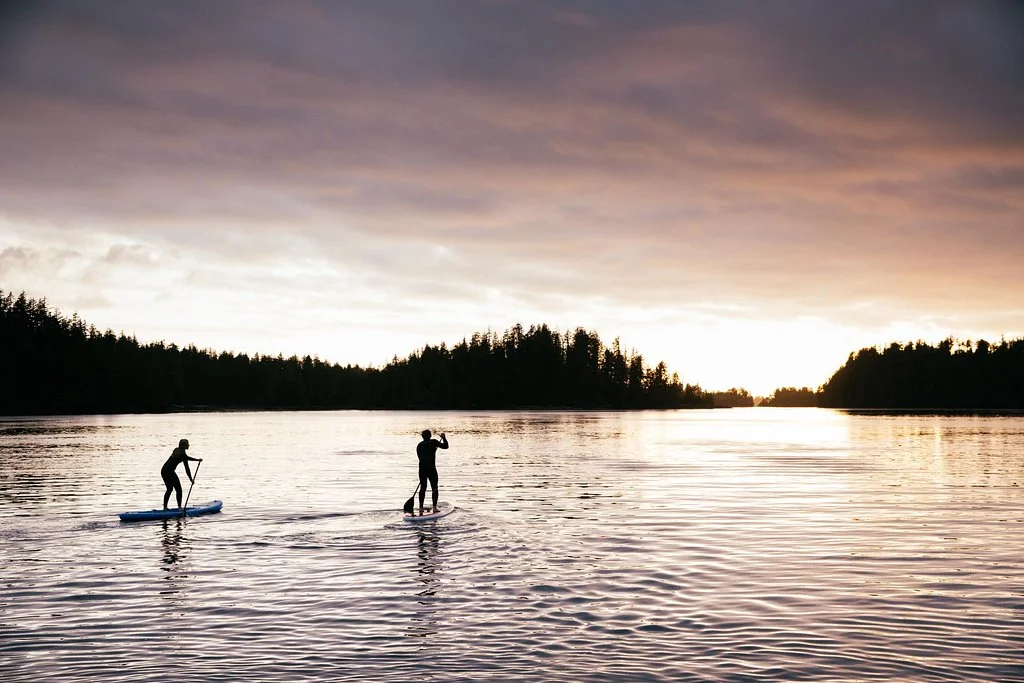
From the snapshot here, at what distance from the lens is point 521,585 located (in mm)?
19062

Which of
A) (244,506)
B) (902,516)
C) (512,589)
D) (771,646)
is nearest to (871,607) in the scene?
(771,646)

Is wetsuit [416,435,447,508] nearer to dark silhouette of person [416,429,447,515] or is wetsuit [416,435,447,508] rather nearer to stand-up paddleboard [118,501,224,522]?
dark silhouette of person [416,429,447,515]

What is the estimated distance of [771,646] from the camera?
14.3 metres

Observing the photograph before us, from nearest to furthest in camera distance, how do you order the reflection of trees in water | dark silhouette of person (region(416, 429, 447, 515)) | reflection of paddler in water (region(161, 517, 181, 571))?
the reflection of trees in water
reflection of paddler in water (region(161, 517, 181, 571))
dark silhouette of person (region(416, 429, 447, 515))

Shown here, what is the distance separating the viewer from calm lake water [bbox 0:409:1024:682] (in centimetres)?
1353

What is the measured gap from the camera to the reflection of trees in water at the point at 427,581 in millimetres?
15609

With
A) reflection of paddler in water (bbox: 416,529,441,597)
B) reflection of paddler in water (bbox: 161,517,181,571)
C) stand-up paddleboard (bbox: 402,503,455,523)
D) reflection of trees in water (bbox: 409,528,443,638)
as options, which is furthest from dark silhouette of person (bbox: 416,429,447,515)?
reflection of paddler in water (bbox: 161,517,181,571)

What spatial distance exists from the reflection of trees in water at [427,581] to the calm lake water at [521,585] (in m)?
0.09

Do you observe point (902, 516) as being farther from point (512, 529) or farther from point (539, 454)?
point (539, 454)

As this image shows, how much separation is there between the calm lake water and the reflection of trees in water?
0.09 meters

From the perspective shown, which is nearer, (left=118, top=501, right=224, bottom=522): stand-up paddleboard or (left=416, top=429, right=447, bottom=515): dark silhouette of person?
(left=118, top=501, right=224, bottom=522): stand-up paddleboard

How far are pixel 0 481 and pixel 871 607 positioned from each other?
4120 centimetres

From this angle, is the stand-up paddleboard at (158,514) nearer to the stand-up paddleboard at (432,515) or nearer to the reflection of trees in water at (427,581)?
the stand-up paddleboard at (432,515)

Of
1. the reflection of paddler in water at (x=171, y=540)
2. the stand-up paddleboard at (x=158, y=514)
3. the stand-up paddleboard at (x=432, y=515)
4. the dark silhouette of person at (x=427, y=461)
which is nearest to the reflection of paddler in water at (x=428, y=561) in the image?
the stand-up paddleboard at (x=432, y=515)
